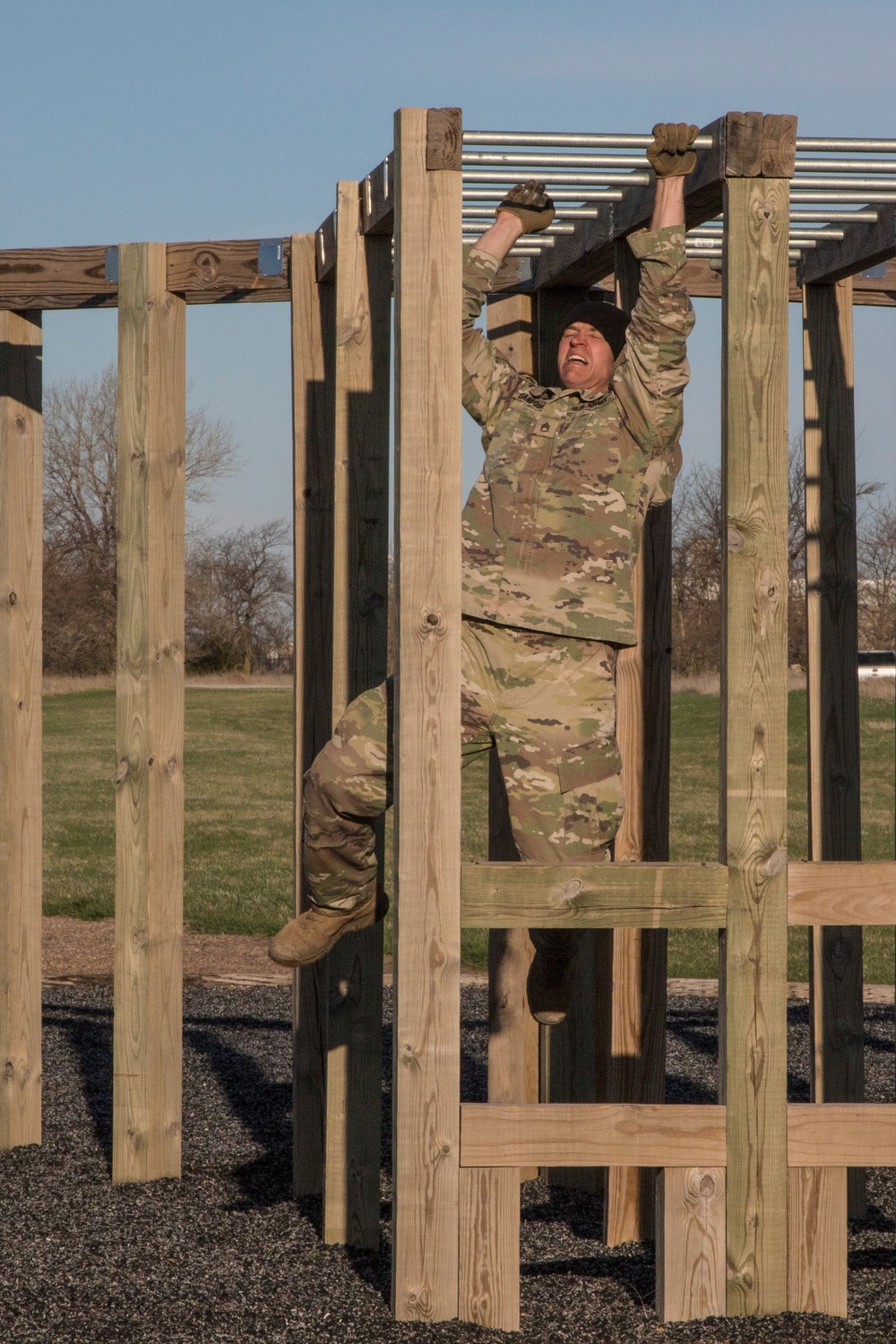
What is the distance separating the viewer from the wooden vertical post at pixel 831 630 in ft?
16.8

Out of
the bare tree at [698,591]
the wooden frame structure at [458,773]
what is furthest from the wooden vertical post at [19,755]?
the bare tree at [698,591]

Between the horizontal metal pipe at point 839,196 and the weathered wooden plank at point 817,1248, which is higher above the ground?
the horizontal metal pipe at point 839,196

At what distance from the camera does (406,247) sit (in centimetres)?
364

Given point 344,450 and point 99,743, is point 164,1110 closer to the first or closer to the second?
point 344,450

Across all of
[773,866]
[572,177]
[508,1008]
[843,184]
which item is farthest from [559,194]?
[508,1008]

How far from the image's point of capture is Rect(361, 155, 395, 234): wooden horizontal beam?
4031mm

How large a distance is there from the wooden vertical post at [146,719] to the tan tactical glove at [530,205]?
59.6 inches

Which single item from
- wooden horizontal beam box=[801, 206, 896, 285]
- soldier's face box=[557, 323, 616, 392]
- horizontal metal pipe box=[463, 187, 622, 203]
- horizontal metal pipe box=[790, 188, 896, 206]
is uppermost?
wooden horizontal beam box=[801, 206, 896, 285]

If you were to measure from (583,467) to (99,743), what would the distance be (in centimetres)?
2335

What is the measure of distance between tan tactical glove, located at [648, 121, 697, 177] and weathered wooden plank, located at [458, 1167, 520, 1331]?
2.41 meters

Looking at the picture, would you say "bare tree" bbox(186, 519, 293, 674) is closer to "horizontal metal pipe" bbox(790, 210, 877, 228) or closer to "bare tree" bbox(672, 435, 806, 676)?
"bare tree" bbox(672, 435, 806, 676)

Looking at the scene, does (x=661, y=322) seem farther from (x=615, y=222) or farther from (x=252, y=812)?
(x=252, y=812)

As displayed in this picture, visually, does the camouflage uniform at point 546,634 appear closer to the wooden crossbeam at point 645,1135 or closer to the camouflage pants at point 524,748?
the camouflage pants at point 524,748

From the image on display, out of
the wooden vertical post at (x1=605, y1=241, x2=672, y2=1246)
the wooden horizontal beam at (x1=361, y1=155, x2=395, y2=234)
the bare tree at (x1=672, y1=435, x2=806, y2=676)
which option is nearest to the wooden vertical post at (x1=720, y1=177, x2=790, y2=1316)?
the wooden vertical post at (x1=605, y1=241, x2=672, y2=1246)
